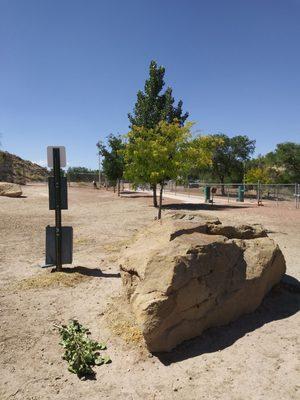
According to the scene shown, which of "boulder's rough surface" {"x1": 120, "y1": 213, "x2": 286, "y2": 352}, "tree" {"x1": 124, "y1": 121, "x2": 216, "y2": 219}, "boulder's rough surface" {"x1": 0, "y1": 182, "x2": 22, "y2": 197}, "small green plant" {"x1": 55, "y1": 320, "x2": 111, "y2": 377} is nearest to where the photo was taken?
"small green plant" {"x1": 55, "y1": 320, "x2": 111, "y2": 377}

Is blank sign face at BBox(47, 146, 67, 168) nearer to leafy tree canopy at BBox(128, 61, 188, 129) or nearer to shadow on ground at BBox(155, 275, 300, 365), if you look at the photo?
shadow on ground at BBox(155, 275, 300, 365)

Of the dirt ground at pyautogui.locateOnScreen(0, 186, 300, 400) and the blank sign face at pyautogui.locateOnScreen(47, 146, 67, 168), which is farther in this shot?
the blank sign face at pyautogui.locateOnScreen(47, 146, 67, 168)

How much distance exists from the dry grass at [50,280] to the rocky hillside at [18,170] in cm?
5747

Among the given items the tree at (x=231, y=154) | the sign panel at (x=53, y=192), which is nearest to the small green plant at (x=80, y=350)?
the sign panel at (x=53, y=192)

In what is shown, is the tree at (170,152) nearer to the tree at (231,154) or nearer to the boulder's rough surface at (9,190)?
the boulder's rough surface at (9,190)

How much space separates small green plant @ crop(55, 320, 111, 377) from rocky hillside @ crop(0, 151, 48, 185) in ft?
197

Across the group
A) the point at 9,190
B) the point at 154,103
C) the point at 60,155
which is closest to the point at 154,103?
the point at 154,103

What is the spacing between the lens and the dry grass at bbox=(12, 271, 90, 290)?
24.0 ft

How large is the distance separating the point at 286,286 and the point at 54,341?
12.6 feet

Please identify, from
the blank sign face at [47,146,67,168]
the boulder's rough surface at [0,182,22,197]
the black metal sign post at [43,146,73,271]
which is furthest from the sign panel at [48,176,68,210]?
the boulder's rough surface at [0,182,22,197]

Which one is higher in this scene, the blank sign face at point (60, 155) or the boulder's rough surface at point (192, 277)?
the blank sign face at point (60, 155)

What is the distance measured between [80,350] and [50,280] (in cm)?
291

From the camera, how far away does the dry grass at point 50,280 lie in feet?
24.0

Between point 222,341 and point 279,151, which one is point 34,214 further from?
point 279,151
